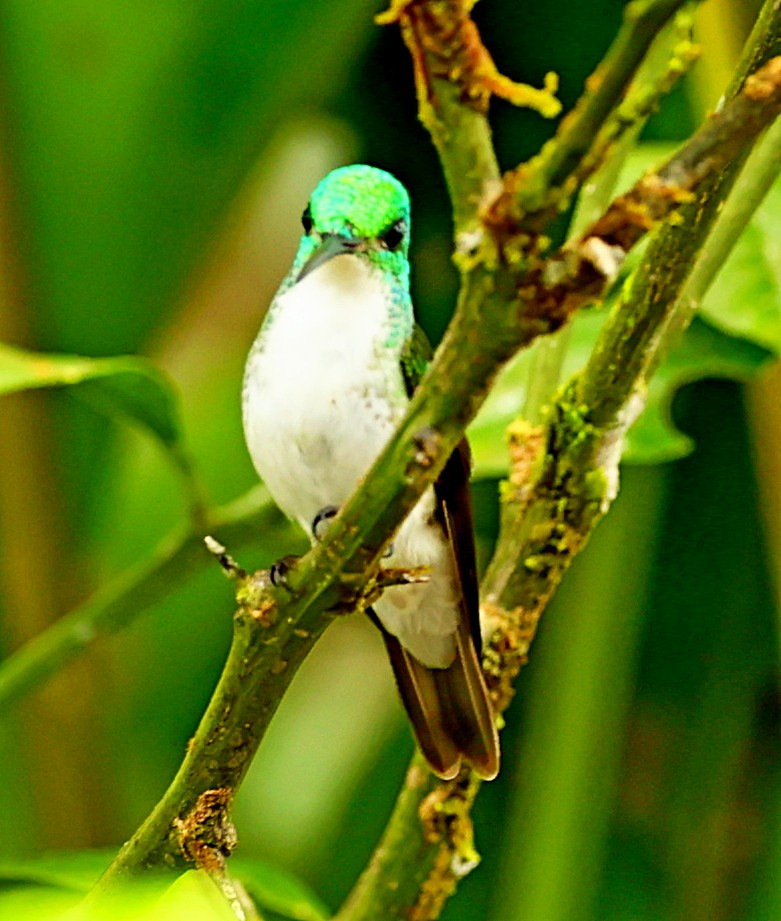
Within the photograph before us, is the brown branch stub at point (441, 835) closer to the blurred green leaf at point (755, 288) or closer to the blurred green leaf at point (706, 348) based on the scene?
the blurred green leaf at point (706, 348)

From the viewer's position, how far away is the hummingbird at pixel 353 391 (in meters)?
0.90

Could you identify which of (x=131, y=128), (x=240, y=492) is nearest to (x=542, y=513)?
(x=240, y=492)

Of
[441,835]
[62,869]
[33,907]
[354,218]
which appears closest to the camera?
[33,907]

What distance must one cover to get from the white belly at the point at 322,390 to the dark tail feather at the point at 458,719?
13cm

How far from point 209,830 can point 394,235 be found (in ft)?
1.77

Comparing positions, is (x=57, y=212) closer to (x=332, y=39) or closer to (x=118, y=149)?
(x=118, y=149)

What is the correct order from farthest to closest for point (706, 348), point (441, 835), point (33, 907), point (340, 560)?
point (706, 348) → point (441, 835) → point (340, 560) → point (33, 907)

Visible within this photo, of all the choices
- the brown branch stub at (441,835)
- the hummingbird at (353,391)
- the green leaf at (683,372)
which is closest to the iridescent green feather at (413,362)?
the hummingbird at (353,391)

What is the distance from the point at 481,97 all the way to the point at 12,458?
111 cm

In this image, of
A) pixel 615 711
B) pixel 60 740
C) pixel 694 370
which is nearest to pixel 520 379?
pixel 694 370

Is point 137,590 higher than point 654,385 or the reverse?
the reverse

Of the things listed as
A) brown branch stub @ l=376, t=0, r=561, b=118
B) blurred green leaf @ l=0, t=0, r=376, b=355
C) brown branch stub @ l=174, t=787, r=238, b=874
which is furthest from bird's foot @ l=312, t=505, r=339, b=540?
blurred green leaf @ l=0, t=0, r=376, b=355

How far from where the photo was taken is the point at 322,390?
896 millimetres

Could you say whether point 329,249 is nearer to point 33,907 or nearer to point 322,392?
point 322,392
